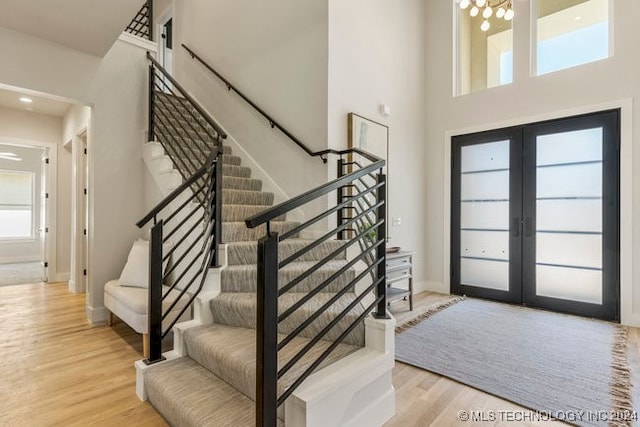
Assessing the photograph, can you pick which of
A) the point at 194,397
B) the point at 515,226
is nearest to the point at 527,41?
the point at 515,226

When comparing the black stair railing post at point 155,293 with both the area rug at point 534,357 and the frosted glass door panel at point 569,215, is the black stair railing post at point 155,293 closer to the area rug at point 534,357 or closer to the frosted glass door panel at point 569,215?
the area rug at point 534,357

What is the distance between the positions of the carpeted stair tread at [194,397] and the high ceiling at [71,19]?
2.91 metres

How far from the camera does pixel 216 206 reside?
249cm

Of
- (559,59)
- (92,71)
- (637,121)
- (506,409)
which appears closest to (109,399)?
(506,409)

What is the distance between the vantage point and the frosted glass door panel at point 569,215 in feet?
12.3

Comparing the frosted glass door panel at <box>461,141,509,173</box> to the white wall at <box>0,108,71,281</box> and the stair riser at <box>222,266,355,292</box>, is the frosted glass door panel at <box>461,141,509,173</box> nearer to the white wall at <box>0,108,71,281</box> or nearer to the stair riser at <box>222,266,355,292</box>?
the stair riser at <box>222,266,355,292</box>

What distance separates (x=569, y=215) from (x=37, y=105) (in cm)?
785

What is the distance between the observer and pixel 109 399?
6.83 feet

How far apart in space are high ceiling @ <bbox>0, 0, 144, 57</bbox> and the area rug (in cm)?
385

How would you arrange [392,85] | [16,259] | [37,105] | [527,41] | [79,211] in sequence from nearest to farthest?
[527,41] → [392,85] → [79,211] → [37,105] → [16,259]

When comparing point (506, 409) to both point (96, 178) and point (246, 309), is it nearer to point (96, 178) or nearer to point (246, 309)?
point (246, 309)

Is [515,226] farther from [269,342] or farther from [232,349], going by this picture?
[269,342]

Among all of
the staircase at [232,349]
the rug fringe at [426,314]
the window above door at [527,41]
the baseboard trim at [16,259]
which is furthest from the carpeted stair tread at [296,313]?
the baseboard trim at [16,259]

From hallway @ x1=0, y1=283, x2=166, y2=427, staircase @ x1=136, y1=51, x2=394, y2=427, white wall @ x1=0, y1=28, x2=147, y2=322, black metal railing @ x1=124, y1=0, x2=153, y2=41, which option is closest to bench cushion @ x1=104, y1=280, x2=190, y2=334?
staircase @ x1=136, y1=51, x2=394, y2=427
